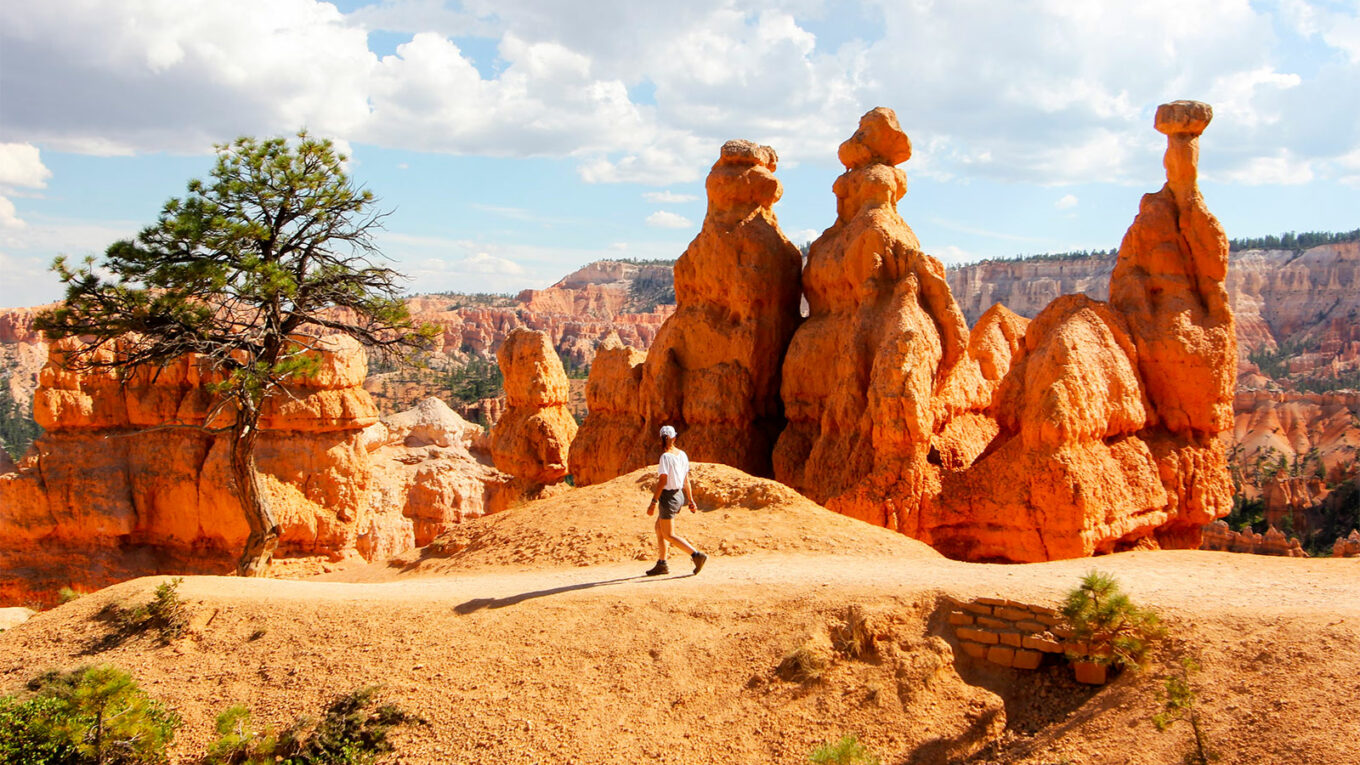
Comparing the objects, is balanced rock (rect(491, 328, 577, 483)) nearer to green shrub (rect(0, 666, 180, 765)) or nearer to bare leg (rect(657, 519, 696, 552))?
bare leg (rect(657, 519, 696, 552))

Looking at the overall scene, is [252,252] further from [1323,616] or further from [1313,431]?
[1313,431]

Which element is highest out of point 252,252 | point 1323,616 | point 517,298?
point 517,298

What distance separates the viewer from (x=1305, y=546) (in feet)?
148

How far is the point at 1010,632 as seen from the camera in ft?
27.0

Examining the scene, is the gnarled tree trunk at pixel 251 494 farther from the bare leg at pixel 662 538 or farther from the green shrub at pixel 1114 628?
the green shrub at pixel 1114 628

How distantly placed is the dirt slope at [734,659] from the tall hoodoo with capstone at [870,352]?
4.24 m

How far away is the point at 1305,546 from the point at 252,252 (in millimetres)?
50526

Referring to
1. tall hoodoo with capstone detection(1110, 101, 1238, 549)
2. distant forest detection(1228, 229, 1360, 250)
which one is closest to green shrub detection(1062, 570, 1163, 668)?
tall hoodoo with capstone detection(1110, 101, 1238, 549)

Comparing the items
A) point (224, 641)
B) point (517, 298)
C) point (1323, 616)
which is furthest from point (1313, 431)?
point (517, 298)

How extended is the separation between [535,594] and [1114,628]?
19.2 ft

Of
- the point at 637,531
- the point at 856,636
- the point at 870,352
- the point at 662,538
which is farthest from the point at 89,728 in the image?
the point at 870,352

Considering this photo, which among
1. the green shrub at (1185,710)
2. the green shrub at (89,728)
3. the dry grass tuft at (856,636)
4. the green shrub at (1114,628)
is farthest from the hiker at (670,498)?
the green shrub at (89,728)

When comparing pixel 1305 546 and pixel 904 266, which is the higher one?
pixel 904 266

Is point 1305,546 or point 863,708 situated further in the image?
point 1305,546
